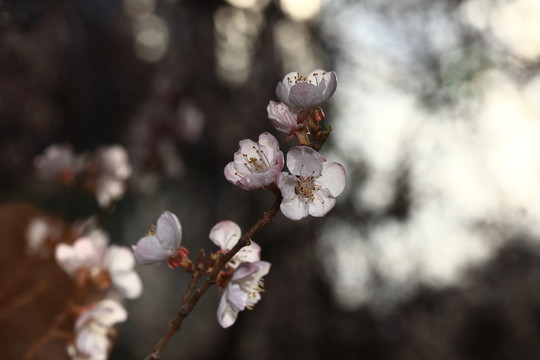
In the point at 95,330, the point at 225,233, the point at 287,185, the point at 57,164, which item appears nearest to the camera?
the point at 287,185

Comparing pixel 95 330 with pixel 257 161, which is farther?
pixel 95 330

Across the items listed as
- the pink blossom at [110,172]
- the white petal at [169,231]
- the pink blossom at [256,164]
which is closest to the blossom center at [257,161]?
the pink blossom at [256,164]

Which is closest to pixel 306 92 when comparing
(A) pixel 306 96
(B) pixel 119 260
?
(A) pixel 306 96

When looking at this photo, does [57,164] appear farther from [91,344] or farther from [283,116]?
[283,116]

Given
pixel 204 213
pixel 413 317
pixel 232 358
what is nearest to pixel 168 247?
pixel 232 358

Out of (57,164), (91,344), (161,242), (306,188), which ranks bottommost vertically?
(91,344)

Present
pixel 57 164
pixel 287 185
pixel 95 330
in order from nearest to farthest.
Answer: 1. pixel 287 185
2. pixel 95 330
3. pixel 57 164

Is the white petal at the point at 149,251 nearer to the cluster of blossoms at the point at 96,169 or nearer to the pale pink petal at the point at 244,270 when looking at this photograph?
the pale pink petal at the point at 244,270

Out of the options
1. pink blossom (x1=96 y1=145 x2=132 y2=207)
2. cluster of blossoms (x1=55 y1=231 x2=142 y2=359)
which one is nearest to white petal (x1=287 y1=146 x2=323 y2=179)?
cluster of blossoms (x1=55 y1=231 x2=142 y2=359)
